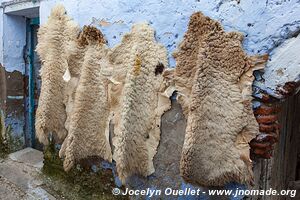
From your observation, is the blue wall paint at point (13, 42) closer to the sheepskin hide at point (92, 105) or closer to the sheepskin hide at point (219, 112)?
the sheepskin hide at point (92, 105)

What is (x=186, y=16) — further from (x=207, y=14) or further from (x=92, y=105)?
(x=92, y=105)

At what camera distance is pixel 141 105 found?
2.90 metres

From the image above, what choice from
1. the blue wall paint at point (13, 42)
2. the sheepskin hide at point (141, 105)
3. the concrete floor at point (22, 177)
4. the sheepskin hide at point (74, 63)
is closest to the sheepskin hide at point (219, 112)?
the sheepskin hide at point (141, 105)

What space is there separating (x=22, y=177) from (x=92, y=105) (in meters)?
1.43

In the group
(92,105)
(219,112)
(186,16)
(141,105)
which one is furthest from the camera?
(92,105)

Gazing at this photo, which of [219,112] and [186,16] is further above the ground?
[186,16]

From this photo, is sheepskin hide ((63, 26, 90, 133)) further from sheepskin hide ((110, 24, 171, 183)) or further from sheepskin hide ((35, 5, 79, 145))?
sheepskin hide ((110, 24, 171, 183))

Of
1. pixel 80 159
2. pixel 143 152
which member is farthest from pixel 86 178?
pixel 143 152

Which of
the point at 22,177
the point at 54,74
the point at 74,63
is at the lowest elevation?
the point at 22,177

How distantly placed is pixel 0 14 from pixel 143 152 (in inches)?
121

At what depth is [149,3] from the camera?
9.35ft


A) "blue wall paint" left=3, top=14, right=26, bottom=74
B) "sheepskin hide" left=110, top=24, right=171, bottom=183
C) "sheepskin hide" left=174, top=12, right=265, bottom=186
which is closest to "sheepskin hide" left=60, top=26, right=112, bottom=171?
"sheepskin hide" left=110, top=24, right=171, bottom=183

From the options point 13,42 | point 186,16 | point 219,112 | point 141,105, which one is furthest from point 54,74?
point 219,112

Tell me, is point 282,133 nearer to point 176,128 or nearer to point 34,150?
point 176,128
